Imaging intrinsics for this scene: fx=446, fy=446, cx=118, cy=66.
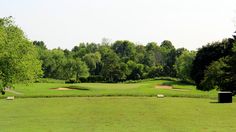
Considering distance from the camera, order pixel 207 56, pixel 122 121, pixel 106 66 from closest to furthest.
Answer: pixel 122 121
pixel 207 56
pixel 106 66

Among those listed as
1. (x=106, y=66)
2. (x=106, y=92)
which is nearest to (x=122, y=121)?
(x=106, y=92)

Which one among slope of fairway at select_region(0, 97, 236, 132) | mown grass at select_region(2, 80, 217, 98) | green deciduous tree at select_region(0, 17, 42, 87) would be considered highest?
green deciduous tree at select_region(0, 17, 42, 87)

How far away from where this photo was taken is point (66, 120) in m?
23.1

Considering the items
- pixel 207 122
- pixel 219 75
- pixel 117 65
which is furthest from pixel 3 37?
pixel 117 65

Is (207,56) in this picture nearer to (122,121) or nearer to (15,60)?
(15,60)

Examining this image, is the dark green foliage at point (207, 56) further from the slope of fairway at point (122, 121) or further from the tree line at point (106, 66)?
the slope of fairway at point (122, 121)

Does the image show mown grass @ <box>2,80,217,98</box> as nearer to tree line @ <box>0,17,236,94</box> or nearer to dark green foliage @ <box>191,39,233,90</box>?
tree line @ <box>0,17,236,94</box>

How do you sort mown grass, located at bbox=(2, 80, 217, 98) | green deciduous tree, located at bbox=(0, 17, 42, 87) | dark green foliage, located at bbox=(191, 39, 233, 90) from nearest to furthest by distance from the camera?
1. mown grass, located at bbox=(2, 80, 217, 98)
2. green deciduous tree, located at bbox=(0, 17, 42, 87)
3. dark green foliage, located at bbox=(191, 39, 233, 90)

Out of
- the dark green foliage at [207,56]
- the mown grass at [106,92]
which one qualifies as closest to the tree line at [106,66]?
the dark green foliage at [207,56]

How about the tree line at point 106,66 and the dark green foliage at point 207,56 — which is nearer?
the tree line at point 106,66

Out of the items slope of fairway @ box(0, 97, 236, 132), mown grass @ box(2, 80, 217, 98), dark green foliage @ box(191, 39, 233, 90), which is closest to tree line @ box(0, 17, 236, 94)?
dark green foliage @ box(191, 39, 233, 90)

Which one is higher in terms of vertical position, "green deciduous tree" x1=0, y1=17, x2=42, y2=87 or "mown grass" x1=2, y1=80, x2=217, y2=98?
"green deciduous tree" x1=0, y1=17, x2=42, y2=87

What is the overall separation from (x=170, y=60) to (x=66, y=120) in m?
140

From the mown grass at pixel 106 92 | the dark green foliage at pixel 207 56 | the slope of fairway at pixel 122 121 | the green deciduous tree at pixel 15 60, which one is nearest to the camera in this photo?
the slope of fairway at pixel 122 121
